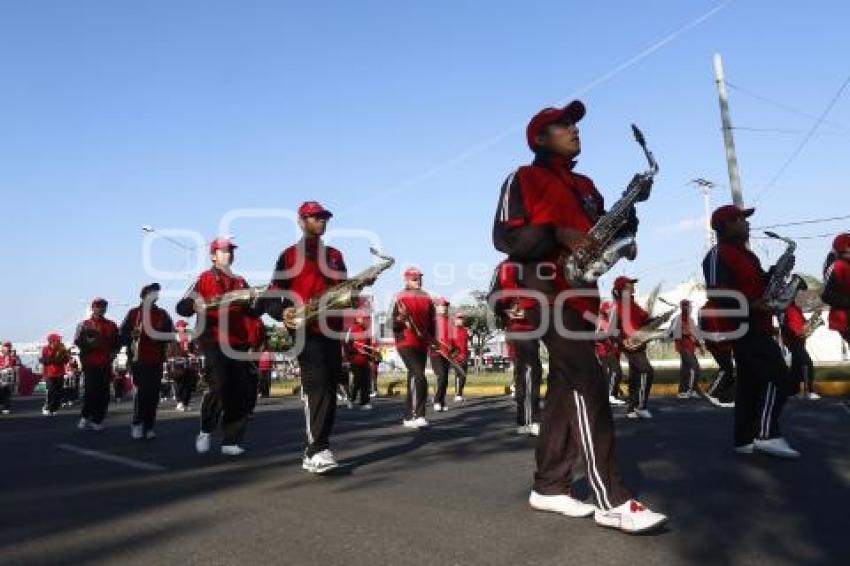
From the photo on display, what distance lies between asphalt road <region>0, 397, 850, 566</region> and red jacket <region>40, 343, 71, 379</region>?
34.0ft

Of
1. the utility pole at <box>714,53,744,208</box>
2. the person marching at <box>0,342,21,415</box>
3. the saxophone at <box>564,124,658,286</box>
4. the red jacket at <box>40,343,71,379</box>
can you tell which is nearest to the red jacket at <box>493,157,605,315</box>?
the saxophone at <box>564,124,658,286</box>

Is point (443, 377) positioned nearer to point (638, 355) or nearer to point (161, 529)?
point (638, 355)

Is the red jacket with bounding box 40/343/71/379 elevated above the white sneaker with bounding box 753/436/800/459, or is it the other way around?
the red jacket with bounding box 40/343/71/379

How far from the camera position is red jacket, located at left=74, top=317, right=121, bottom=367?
12305 millimetres

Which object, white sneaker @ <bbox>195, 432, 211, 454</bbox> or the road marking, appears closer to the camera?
the road marking

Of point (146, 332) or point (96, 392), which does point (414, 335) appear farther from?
point (96, 392)

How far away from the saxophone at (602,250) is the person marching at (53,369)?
51.8 ft

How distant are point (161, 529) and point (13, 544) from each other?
68cm

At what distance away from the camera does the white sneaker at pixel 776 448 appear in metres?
6.34

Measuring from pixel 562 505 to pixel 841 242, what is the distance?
5.94 metres

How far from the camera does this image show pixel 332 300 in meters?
6.43

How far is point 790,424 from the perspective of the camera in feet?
30.4

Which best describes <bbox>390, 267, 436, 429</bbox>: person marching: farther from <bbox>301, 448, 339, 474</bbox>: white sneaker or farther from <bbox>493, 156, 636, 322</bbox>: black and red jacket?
<bbox>493, 156, 636, 322</bbox>: black and red jacket

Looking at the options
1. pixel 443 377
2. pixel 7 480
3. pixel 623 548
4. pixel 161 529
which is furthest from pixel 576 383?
pixel 443 377
